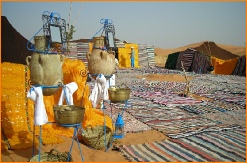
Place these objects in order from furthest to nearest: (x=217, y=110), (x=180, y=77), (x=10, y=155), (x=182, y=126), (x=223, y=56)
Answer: (x=223, y=56) < (x=180, y=77) < (x=217, y=110) < (x=182, y=126) < (x=10, y=155)

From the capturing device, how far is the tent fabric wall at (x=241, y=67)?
60.2ft

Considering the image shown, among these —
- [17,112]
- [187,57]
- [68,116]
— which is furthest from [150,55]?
[68,116]

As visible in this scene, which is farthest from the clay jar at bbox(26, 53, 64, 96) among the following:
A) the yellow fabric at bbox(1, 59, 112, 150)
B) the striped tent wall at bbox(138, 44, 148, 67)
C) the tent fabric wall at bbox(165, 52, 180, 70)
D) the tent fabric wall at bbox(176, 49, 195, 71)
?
the striped tent wall at bbox(138, 44, 148, 67)

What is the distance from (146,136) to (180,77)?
36.8 feet

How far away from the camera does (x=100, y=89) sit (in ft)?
14.8

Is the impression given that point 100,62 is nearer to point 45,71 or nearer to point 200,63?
point 45,71

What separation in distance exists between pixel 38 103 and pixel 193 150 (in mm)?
2906

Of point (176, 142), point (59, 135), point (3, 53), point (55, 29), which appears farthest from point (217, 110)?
point (3, 53)

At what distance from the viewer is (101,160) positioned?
13.5ft

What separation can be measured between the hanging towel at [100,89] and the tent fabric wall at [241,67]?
16.7 meters

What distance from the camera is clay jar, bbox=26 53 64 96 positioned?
324 cm

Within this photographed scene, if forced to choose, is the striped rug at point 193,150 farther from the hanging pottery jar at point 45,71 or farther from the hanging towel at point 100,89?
the hanging pottery jar at point 45,71

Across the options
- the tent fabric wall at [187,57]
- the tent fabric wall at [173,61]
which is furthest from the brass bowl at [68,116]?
the tent fabric wall at [173,61]

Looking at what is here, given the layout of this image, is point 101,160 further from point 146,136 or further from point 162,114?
point 162,114
